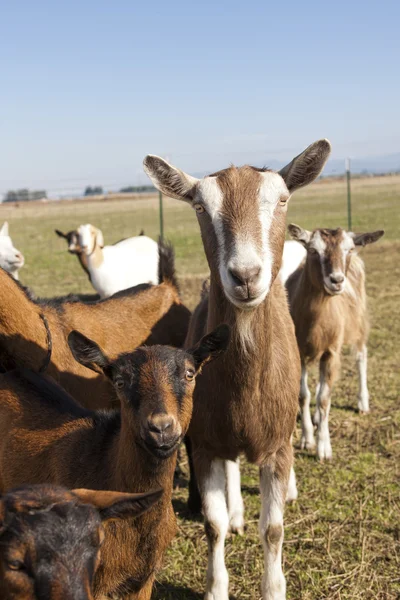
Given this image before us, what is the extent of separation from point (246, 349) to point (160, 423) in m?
0.94

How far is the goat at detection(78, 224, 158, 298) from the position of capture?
13.1 metres

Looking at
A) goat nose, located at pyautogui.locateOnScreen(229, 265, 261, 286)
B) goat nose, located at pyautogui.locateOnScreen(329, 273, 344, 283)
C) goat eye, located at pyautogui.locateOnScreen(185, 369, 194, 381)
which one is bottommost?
goat eye, located at pyautogui.locateOnScreen(185, 369, 194, 381)

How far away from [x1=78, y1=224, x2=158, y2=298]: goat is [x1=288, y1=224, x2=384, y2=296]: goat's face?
5833 mm

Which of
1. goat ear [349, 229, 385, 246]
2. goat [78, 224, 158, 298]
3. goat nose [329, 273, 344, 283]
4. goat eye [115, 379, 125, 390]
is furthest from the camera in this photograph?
goat [78, 224, 158, 298]

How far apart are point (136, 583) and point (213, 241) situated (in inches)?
75.2

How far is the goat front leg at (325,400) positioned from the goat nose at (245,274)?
143 inches

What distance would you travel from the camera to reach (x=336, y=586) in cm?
469

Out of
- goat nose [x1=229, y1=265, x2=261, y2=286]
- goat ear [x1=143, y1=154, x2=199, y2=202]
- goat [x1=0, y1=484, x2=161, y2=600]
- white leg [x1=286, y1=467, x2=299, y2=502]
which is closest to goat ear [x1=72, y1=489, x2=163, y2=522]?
goat [x1=0, y1=484, x2=161, y2=600]

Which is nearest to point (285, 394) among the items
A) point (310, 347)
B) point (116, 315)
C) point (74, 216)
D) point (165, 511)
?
point (165, 511)

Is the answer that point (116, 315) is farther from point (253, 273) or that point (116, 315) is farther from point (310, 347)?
point (253, 273)

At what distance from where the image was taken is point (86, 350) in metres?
3.76

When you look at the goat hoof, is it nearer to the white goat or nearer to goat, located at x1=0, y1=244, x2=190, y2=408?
goat, located at x1=0, y1=244, x2=190, y2=408

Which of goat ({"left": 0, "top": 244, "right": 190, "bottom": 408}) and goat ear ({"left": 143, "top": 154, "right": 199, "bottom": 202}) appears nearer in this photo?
goat ear ({"left": 143, "top": 154, "right": 199, "bottom": 202})

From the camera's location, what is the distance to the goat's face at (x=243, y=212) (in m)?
3.57
